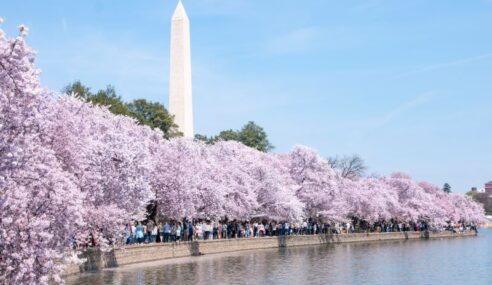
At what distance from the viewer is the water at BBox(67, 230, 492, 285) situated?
30.4 m

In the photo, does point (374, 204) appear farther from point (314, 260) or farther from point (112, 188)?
point (112, 188)

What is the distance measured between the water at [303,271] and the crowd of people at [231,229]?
284cm

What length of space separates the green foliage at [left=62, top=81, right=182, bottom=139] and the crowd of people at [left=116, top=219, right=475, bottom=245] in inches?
641

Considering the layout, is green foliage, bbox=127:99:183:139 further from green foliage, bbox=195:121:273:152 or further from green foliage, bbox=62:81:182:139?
green foliage, bbox=195:121:273:152

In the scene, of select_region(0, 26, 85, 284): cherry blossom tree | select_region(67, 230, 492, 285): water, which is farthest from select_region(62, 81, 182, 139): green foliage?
select_region(0, 26, 85, 284): cherry blossom tree

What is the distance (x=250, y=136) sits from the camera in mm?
108875

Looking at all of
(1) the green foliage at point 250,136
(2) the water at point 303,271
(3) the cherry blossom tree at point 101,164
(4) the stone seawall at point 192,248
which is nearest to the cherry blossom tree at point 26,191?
(3) the cherry blossom tree at point 101,164

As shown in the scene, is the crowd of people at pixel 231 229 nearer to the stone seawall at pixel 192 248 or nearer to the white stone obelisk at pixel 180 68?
the stone seawall at pixel 192 248

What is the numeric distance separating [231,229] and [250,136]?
175 feet

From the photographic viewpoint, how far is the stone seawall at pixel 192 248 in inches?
1315

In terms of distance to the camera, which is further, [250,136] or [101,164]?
[250,136]

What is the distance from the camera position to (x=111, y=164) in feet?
111

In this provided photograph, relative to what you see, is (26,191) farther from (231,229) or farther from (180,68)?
(180,68)

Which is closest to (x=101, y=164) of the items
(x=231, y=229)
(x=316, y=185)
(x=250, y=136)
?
(x=231, y=229)
